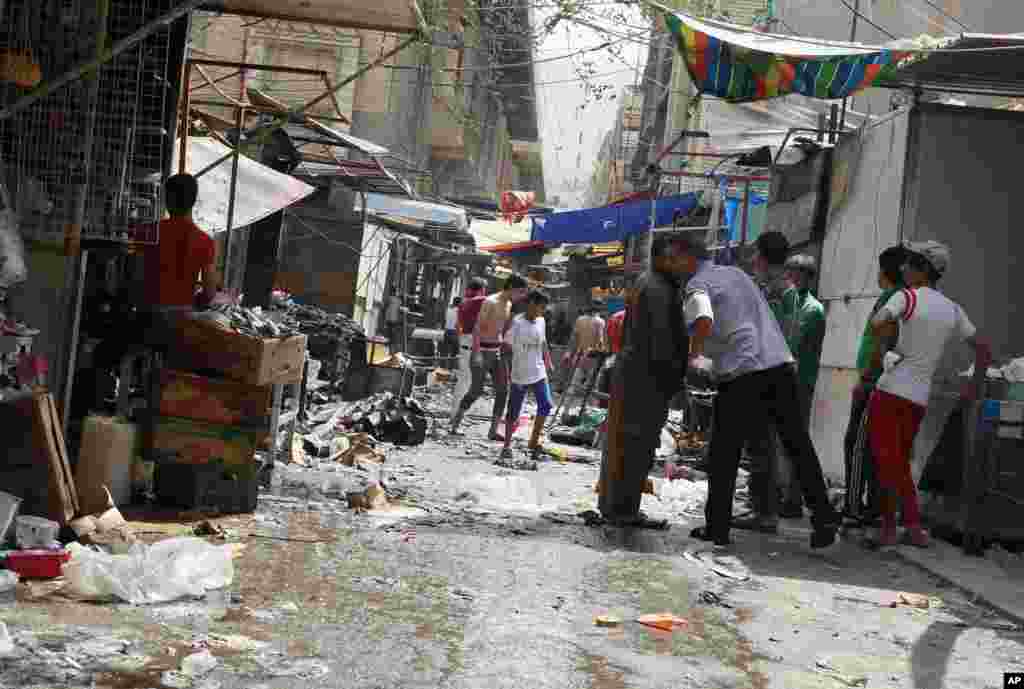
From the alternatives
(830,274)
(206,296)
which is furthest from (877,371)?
(206,296)

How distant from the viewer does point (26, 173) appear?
23.9 feet

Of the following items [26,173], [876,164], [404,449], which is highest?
[876,164]

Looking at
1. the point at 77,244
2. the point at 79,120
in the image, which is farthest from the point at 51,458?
the point at 79,120

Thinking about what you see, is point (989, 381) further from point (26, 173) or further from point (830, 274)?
point (26, 173)

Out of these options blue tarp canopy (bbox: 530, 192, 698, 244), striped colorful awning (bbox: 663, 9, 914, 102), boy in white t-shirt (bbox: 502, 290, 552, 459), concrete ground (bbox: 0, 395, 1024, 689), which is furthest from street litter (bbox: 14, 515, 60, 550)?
blue tarp canopy (bbox: 530, 192, 698, 244)

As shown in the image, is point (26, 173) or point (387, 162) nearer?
point (26, 173)

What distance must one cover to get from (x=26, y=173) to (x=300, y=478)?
11.5ft

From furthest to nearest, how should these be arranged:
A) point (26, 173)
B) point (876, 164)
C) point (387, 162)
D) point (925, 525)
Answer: point (387, 162) < point (876, 164) < point (925, 525) < point (26, 173)

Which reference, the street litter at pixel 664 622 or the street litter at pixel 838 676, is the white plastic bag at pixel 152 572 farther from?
the street litter at pixel 838 676

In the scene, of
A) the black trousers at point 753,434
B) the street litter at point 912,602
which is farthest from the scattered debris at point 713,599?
the black trousers at point 753,434

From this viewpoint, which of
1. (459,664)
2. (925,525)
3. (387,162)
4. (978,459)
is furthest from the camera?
(387,162)

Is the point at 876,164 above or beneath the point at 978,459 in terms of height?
above

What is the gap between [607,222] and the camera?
20938mm

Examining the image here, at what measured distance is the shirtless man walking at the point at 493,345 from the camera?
48.0 feet
